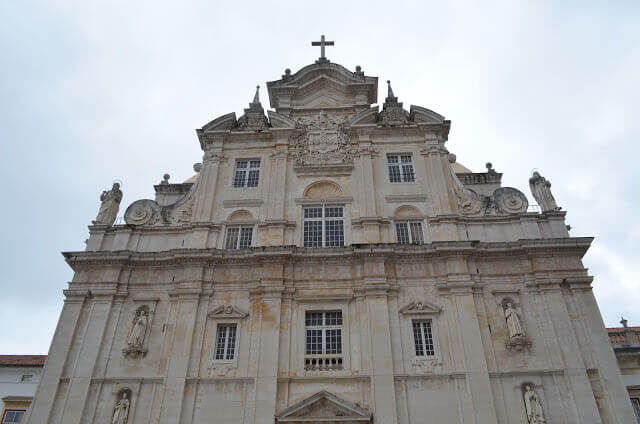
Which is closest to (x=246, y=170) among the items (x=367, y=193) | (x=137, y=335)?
(x=367, y=193)

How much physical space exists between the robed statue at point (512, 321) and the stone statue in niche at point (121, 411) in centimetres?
1337

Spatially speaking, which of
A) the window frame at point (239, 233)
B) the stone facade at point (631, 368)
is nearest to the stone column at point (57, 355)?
the window frame at point (239, 233)

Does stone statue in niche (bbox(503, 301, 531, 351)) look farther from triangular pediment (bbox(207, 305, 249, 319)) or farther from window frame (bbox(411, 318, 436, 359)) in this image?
triangular pediment (bbox(207, 305, 249, 319))

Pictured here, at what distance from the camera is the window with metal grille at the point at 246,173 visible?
22.9 m

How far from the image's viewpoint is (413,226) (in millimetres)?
21156

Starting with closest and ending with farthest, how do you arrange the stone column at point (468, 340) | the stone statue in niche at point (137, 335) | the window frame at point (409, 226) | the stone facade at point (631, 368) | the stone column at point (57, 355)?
the stone column at point (468, 340) → the stone column at point (57, 355) → the stone facade at point (631, 368) → the stone statue in niche at point (137, 335) → the window frame at point (409, 226)

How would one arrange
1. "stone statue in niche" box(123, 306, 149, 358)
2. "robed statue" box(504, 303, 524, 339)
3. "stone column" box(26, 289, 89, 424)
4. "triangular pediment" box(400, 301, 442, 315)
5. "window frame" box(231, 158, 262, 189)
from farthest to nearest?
1. "window frame" box(231, 158, 262, 189)
2. "triangular pediment" box(400, 301, 442, 315)
3. "stone statue in niche" box(123, 306, 149, 358)
4. "robed statue" box(504, 303, 524, 339)
5. "stone column" box(26, 289, 89, 424)

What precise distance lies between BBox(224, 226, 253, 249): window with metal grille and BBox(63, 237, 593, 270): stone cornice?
1.04 m

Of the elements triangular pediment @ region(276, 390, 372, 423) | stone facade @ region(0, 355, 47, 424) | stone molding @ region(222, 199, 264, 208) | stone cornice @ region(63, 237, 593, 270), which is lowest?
triangular pediment @ region(276, 390, 372, 423)

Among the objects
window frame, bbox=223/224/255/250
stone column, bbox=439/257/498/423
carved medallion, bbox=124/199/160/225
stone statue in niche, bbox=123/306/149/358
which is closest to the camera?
stone column, bbox=439/257/498/423

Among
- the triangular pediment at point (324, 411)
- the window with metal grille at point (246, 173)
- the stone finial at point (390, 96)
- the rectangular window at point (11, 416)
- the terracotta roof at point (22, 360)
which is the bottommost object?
the triangular pediment at point (324, 411)

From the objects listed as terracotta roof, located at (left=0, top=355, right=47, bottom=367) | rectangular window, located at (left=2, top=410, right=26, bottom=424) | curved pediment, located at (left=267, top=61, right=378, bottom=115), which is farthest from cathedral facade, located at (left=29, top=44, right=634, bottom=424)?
rectangular window, located at (left=2, top=410, right=26, bottom=424)

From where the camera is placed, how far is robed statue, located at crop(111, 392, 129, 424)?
1703 centimetres

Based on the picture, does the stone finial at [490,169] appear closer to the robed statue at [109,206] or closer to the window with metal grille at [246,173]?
the window with metal grille at [246,173]
